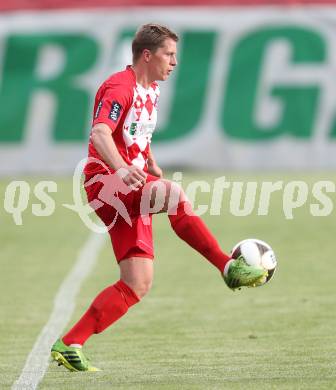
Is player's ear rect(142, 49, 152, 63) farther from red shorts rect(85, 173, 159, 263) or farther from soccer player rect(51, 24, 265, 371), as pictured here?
red shorts rect(85, 173, 159, 263)

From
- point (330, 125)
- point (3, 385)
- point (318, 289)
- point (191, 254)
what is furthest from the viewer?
point (330, 125)

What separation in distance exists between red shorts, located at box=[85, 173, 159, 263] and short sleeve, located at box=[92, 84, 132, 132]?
1.09 feet

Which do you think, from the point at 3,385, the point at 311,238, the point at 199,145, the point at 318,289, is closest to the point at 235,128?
the point at 199,145

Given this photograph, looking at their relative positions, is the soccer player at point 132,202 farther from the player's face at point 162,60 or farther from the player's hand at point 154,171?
the player's hand at point 154,171

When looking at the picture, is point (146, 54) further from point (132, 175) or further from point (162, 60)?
point (132, 175)

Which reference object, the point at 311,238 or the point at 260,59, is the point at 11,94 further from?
the point at 311,238

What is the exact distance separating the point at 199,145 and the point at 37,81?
2.86 m

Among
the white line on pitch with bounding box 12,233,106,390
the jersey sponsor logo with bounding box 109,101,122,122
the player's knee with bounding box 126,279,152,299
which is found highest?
the jersey sponsor logo with bounding box 109,101,122,122

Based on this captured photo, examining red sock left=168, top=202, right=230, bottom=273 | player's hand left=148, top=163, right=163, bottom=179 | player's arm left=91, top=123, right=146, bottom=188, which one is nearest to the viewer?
player's arm left=91, top=123, right=146, bottom=188

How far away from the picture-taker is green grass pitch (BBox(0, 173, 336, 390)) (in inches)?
249

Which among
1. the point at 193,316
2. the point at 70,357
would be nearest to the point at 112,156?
the point at 70,357

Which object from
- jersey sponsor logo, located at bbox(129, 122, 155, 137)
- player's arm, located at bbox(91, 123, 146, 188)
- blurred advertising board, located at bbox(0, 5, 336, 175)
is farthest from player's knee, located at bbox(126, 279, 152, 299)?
blurred advertising board, located at bbox(0, 5, 336, 175)

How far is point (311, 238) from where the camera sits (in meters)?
13.0

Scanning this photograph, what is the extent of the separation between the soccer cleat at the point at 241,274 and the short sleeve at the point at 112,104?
0.92m
